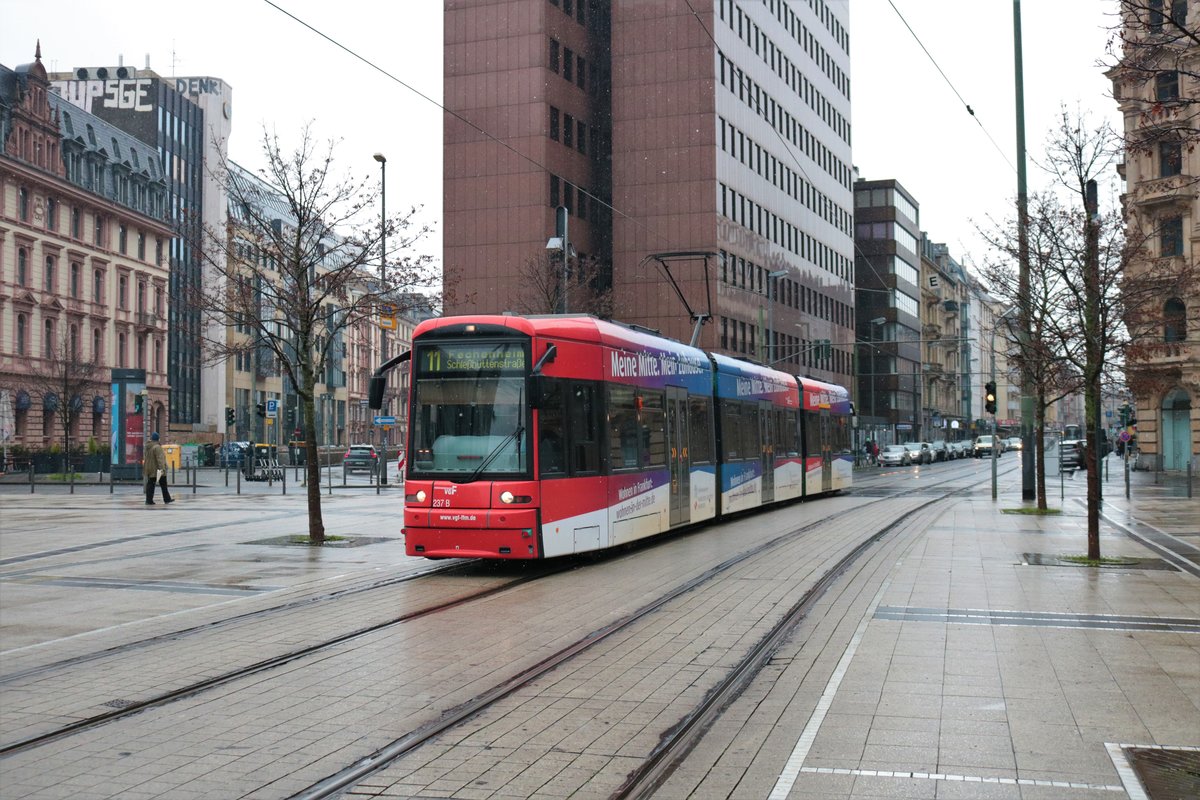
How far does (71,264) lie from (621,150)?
30505mm

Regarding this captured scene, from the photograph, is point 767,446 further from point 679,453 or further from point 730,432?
point 679,453

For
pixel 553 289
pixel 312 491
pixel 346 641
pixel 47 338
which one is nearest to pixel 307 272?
pixel 312 491

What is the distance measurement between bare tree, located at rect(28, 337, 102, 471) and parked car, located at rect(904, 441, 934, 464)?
160 ft

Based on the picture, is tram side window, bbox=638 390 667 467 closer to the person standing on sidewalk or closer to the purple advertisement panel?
the purple advertisement panel

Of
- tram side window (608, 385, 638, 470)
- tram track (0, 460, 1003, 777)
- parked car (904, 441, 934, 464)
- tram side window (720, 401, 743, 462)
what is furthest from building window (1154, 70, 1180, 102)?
parked car (904, 441, 934, 464)

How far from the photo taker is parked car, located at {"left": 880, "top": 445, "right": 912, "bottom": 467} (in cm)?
7756

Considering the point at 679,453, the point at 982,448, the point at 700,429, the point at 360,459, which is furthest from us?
the point at 982,448

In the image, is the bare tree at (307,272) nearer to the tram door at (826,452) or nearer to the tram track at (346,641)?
the tram track at (346,641)

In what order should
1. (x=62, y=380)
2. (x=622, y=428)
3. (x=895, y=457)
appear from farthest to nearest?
(x=895, y=457) < (x=62, y=380) < (x=622, y=428)

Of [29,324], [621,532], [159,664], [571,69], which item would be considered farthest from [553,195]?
[159,664]

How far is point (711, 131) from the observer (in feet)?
210

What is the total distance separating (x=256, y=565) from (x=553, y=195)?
47847mm

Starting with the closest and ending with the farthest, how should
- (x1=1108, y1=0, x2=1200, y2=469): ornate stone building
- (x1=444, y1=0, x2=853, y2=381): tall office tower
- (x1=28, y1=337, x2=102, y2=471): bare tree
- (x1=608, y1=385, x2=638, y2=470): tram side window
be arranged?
(x1=1108, y1=0, x2=1200, y2=469): ornate stone building → (x1=608, y1=385, x2=638, y2=470): tram side window → (x1=28, y1=337, x2=102, y2=471): bare tree → (x1=444, y1=0, x2=853, y2=381): tall office tower

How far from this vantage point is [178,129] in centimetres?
9706
